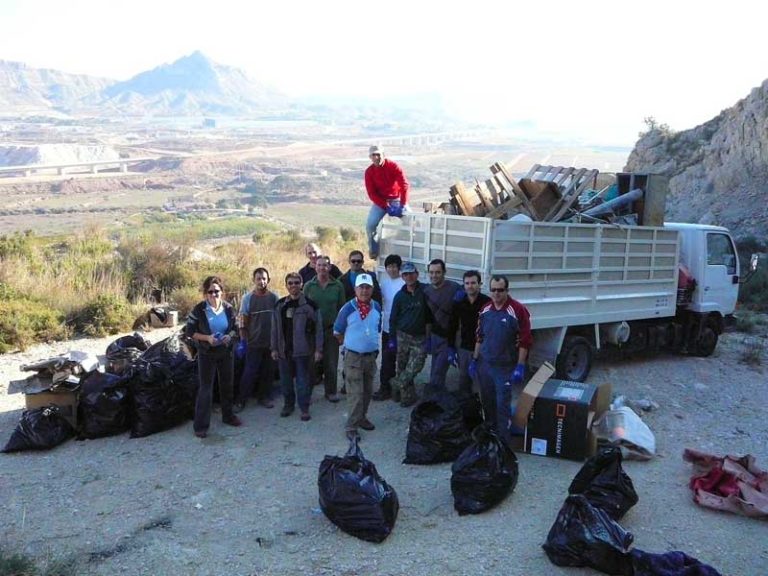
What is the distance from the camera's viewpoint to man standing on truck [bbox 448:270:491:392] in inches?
271

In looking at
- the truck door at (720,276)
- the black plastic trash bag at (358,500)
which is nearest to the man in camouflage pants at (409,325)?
the black plastic trash bag at (358,500)

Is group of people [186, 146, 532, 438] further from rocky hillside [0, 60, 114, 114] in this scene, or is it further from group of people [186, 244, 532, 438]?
rocky hillside [0, 60, 114, 114]

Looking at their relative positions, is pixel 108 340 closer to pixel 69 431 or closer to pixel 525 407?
pixel 69 431

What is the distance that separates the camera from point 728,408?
8133mm

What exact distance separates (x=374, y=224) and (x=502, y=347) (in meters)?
2.75

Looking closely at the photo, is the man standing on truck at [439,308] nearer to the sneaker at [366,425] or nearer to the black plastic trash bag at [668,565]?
the sneaker at [366,425]

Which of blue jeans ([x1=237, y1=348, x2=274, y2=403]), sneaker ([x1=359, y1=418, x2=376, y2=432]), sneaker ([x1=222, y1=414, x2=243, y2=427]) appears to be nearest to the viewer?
sneaker ([x1=359, y1=418, x2=376, y2=432])

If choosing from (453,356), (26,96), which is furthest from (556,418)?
(26,96)

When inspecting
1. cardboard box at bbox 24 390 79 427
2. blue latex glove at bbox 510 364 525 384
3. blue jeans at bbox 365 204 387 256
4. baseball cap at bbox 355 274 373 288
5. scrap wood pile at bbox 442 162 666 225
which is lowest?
cardboard box at bbox 24 390 79 427

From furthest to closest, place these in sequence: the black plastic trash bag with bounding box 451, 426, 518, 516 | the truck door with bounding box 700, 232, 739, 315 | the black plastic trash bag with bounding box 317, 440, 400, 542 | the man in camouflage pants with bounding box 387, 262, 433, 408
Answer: the truck door with bounding box 700, 232, 739, 315
the man in camouflage pants with bounding box 387, 262, 433, 408
the black plastic trash bag with bounding box 451, 426, 518, 516
the black plastic trash bag with bounding box 317, 440, 400, 542

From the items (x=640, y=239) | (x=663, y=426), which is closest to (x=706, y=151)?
(x=640, y=239)

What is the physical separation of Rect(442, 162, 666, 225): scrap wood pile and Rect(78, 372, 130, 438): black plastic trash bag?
418 cm

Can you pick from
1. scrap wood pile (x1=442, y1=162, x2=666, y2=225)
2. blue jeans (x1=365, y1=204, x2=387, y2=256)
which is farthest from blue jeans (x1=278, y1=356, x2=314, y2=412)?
scrap wood pile (x1=442, y1=162, x2=666, y2=225)

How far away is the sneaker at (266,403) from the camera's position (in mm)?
7781
